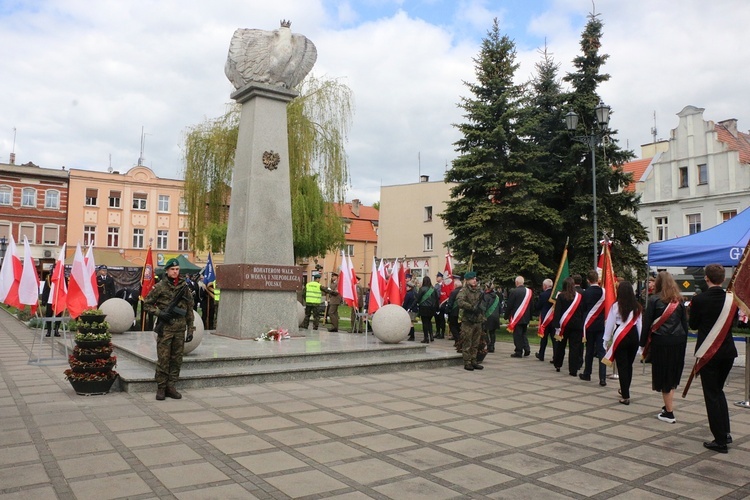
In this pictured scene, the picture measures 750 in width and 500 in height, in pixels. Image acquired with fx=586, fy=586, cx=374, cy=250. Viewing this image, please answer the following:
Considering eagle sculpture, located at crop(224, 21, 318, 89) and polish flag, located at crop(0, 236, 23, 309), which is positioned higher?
eagle sculpture, located at crop(224, 21, 318, 89)

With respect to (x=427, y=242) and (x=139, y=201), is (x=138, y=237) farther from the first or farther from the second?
(x=427, y=242)

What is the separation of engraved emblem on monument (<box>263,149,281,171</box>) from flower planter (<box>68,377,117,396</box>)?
6410 millimetres

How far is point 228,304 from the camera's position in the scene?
13.2 metres

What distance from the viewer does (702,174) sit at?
36.5m

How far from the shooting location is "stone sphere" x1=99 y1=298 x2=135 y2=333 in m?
14.1

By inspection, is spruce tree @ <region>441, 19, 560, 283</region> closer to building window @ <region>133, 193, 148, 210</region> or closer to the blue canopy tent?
the blue canopy tent

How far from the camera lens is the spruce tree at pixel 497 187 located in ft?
68.3

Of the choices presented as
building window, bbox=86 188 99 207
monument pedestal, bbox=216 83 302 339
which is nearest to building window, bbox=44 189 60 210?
building window, bbox=86 188 99 207

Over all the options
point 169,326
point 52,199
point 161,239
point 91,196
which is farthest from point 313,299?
point 52,199

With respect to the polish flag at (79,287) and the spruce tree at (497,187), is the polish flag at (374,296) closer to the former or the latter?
the polish flag at (79,287)

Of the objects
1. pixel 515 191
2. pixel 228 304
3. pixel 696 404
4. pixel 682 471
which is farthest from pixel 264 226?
pixel 515 191

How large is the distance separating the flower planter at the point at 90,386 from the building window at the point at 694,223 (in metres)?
36.7

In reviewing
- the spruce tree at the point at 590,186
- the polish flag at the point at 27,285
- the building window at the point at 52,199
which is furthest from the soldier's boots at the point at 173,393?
the building window at the point at 52,199

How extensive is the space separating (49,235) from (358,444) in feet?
176
